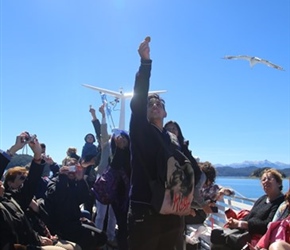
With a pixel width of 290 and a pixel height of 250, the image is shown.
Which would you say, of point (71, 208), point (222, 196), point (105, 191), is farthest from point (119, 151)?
point (222, 196)

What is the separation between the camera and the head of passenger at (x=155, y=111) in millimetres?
2389

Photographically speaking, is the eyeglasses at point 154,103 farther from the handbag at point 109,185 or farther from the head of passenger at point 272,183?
the head of passenger at point 272,183

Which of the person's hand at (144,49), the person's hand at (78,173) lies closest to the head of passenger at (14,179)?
the person's hand at (78,173)

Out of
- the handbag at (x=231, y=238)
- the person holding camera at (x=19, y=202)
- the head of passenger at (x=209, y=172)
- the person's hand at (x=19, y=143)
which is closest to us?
the person holding camera at (x=19, y=202)

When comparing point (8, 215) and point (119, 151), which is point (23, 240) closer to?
point (8, 215)

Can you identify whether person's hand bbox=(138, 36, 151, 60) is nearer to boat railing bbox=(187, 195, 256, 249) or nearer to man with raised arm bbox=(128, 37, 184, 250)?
man with raised arm bbox=(128, 37, 184, 250)

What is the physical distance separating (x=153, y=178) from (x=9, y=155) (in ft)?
4.95

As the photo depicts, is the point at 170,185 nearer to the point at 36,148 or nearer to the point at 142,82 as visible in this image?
the point at 142,82

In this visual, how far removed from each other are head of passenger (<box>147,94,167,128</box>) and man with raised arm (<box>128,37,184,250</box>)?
112 mm

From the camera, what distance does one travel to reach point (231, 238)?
388cm

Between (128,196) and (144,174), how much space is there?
152 cm

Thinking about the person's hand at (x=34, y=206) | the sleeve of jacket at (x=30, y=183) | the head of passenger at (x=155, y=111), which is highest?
the head of passenger at (x=155, y=111)

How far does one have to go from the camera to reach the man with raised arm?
215 centimetres

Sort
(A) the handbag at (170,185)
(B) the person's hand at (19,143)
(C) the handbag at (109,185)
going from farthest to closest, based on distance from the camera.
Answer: (C) the handbag at (109,185) < (B) the person's hand at (19,143) < (A) the handbag at (170,185)
